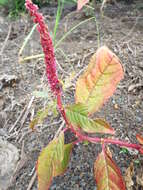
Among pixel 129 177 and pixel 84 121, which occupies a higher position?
pixel 84 121

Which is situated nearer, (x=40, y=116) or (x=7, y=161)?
(x=40, y=116)

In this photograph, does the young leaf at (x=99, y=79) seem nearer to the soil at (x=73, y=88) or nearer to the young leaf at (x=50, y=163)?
the young leaf at (x=50, y=163)

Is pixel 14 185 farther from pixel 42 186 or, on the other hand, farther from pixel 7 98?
pixel 7 98

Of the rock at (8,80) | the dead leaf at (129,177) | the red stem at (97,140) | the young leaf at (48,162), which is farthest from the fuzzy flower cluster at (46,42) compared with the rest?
the rock at (8,80)

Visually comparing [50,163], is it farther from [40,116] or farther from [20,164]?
[20,164]

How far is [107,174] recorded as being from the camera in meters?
0.87

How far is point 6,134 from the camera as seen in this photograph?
1.28 metres

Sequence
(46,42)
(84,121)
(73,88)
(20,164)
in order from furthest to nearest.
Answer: (73,88), (20,164), (84,121), (46,42)

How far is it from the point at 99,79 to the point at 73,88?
1.90 ft

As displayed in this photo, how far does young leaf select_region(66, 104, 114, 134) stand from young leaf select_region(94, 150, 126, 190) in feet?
0.33

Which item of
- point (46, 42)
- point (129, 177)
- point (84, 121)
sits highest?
point (46, 42)

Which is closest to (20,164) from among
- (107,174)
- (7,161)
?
(7,161)

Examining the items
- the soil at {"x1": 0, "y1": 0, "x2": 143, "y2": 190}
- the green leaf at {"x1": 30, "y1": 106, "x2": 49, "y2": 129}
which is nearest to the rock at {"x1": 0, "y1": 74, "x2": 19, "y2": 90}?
the soil at {"x1": 0, "y1": 0, "x2": 143, "y2": 190}

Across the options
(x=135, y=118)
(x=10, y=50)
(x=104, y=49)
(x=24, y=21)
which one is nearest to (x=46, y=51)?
(x=104, y=49)
